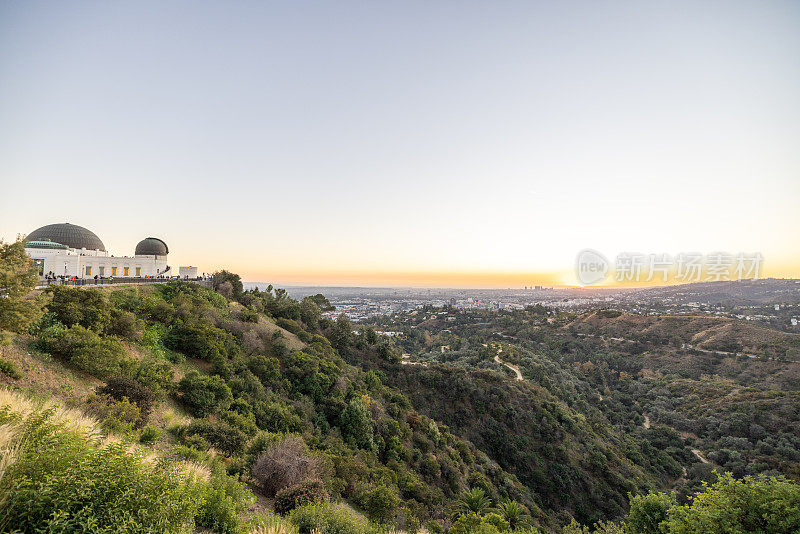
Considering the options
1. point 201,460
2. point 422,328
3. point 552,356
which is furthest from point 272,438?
point 422,328

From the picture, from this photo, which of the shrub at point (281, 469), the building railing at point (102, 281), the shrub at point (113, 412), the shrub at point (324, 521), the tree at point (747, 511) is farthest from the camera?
the building railing at point (102, 281)

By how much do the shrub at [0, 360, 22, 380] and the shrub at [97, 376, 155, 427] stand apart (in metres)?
1.95

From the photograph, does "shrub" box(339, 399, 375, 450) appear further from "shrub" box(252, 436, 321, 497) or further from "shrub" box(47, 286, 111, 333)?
"shrub" box(47, 286, 111, 333)

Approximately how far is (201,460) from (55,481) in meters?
5.50

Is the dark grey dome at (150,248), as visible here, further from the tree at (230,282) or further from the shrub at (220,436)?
the shrub at (220,436)

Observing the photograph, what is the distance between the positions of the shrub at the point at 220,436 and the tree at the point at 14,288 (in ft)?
20.8

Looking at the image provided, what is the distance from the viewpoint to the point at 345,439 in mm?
18953

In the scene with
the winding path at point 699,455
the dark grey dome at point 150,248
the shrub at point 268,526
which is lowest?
the winding path at point 699,455

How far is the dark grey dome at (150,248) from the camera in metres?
37.2

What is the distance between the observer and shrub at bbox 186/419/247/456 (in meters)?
10.3

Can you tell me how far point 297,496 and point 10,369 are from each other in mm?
9393

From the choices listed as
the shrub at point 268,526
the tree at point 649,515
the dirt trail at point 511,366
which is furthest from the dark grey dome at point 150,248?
the dirt trail at point 511,366

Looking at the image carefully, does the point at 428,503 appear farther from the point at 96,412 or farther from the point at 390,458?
the point at 96,412

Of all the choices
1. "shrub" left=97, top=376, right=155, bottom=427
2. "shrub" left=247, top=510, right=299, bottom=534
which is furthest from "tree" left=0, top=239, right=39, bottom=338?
"shrub" left=247, top=510, right=299, bottom=534
